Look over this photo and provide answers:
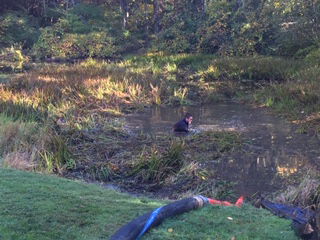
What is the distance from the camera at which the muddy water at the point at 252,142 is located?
7.91m

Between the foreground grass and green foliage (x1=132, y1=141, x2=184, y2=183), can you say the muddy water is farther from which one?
the foreground grass

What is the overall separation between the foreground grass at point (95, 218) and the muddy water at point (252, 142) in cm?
221

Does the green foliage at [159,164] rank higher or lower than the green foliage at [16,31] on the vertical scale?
lower

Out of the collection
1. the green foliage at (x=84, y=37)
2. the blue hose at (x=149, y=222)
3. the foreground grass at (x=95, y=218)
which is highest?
the green foliage at (x=84, y=37)

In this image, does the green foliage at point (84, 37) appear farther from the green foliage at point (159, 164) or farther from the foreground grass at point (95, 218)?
the foreground grass at point (95, 218)

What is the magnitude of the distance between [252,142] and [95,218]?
19.2 feet

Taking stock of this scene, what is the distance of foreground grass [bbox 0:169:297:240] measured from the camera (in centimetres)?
449

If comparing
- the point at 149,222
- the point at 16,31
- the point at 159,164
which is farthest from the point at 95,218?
the point at 16,31

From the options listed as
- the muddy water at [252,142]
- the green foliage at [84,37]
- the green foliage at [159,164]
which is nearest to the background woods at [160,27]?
the green foliage at [84,37]

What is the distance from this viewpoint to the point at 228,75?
17625mm

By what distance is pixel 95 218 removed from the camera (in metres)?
4.86

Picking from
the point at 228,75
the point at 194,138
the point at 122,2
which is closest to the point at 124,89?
the point at 228,75

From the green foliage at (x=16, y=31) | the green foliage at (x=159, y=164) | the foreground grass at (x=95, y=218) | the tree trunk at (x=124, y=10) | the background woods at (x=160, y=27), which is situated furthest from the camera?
the tree trunk at (x=124, y=10)

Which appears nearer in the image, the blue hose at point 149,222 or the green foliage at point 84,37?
the blue hose at point 149,222
